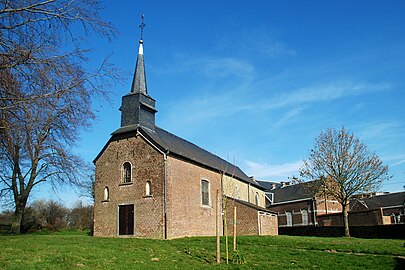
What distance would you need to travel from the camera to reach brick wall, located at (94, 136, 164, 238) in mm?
22703

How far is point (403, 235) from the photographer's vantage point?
28438 mm

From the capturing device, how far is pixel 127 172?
981 inches

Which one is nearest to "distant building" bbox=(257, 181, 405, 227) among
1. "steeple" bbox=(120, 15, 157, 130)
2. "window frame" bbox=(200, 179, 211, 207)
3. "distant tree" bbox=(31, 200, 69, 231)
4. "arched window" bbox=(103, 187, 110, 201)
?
"window frame" bbox=(200, 179, 211, 207)

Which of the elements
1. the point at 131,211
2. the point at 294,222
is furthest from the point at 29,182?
the point at 294,222

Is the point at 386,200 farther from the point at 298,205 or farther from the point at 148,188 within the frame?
the point at 148,188

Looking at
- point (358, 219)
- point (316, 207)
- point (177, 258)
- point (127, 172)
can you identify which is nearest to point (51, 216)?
point (127, 172)

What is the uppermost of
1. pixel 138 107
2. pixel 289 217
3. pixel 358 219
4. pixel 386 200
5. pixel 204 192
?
pixel 138 107

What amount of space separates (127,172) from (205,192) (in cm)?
651

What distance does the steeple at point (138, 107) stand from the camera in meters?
25.2

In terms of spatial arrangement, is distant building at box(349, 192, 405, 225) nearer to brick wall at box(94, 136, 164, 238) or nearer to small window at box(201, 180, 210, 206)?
small window at box(201, 180, 210, 206)

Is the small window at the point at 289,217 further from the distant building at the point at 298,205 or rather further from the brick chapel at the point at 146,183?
the brick chapel at the point at 146,183

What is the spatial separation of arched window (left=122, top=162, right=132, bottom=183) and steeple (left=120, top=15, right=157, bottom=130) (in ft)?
9.47

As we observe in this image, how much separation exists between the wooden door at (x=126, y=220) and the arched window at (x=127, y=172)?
187cm

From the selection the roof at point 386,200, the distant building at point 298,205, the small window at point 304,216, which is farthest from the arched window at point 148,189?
the roof at point 386,200
